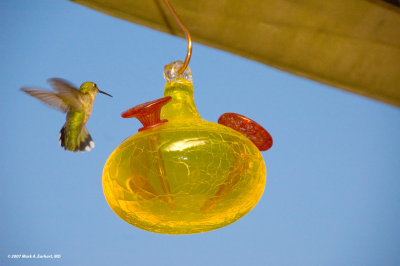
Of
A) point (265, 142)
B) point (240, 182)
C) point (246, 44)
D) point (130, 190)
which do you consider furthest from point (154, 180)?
A: point (246, 44)

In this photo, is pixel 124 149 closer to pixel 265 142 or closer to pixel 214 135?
pixel 214 135

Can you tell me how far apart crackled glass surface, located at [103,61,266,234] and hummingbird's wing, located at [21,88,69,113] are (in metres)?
0.56

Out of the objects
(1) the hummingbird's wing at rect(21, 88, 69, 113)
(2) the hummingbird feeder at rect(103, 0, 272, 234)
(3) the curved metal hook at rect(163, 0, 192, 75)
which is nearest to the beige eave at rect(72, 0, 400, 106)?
(3) the curved metal hook at rect(163, 0, 192, 75)

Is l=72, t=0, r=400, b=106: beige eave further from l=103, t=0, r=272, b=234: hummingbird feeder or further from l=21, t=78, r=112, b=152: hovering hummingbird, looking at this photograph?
l=103, t=0, r=272, b=234: hummingbird feeder

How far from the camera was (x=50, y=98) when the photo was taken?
1.17 meters

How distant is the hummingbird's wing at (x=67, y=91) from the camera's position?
3.49 feet

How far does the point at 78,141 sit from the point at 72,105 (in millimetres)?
110

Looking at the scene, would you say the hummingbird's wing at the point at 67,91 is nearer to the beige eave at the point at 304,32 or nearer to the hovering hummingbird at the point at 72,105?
the hovering hummingbird at the point at 72,105

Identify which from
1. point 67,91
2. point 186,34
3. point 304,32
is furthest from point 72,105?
point 304,32

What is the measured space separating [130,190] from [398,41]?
102 cm

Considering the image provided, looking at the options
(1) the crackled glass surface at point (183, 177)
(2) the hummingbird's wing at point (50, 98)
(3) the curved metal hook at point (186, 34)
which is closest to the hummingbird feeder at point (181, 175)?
(1) the crackled glass surface at point (183, 177)

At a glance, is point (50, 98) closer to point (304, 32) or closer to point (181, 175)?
point (181, 175)

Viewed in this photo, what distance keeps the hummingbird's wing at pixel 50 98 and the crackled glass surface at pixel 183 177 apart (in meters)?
0.56

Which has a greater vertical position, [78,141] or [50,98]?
[50,98]
